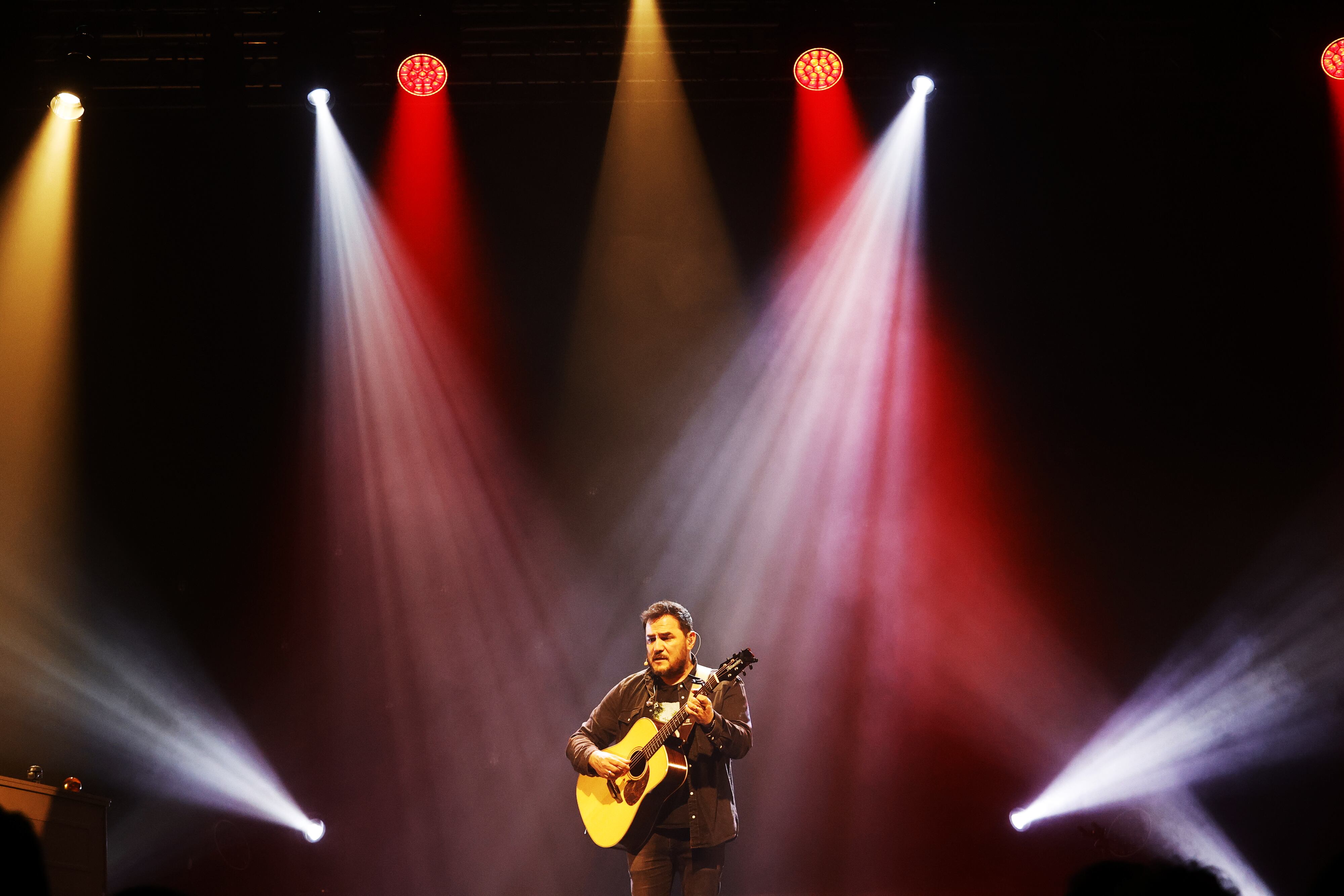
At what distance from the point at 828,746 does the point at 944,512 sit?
1.63 metres

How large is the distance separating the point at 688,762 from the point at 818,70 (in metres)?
4.21

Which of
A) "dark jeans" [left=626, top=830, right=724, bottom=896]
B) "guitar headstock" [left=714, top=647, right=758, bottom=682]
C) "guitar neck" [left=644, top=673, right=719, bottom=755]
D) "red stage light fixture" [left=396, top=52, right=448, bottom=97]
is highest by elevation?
"red stage light fixture" [left=396, top=52, right=448, bottom=97]

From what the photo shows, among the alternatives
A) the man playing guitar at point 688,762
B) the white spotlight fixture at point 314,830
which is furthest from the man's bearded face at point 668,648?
the white spotlight fixture at point 314,830

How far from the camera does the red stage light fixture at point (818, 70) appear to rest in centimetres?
633

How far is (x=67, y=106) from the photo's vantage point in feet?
21.4

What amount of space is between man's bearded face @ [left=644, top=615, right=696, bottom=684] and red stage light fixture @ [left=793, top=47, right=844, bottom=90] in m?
3.59

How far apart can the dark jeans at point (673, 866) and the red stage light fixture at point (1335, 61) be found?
5.89m

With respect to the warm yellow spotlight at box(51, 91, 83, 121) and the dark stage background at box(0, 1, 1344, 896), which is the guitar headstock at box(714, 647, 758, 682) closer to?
the dark stage background at box(0, 1, 1344, 896)

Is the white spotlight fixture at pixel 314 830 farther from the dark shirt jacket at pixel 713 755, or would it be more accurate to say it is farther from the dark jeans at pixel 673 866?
the dark jeans at pixel 673 866

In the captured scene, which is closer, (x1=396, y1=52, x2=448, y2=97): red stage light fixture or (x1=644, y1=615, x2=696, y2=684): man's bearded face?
(x1=644, y1=615, x2=696, y2=684): man's bearded face

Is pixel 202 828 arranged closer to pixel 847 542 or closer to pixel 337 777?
pixel 337 777

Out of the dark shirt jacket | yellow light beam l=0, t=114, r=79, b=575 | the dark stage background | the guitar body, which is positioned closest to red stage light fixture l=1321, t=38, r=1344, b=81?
the dark stage background

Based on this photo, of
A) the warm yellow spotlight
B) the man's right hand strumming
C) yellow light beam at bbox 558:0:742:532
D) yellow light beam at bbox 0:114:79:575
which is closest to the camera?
the man's right hand strumming

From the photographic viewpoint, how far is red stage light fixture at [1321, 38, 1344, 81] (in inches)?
252
